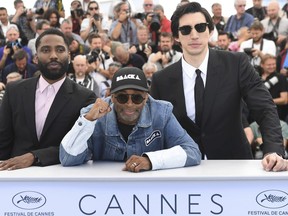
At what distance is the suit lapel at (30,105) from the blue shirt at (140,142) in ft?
1.49

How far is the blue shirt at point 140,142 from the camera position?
284cm

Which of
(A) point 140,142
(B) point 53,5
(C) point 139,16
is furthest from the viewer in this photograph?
(B) point 53,5

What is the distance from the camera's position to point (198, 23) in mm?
3426

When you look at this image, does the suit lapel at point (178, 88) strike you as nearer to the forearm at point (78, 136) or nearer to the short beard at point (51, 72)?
the short beard at point (51, 72)

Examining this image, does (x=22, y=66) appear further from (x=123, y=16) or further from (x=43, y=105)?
(x=43, y=105)

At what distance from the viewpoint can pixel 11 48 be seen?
9.19m

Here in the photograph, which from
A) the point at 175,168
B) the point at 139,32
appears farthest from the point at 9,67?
the point at 175,168

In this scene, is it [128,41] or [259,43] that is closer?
[259,43]

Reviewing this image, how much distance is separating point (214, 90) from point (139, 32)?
19.7ft

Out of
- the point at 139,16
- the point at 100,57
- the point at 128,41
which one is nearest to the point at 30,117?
the point at 100,57

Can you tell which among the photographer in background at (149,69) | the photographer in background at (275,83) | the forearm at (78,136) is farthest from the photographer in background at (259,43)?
the forearm at (78,136)

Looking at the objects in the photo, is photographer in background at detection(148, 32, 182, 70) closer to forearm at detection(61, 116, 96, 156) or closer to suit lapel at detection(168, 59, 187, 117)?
suit lapel at detection(168, 59, 187, 117)

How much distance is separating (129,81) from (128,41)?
Answer: 23.9 ft

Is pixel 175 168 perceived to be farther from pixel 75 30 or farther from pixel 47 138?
pixel 75 30
